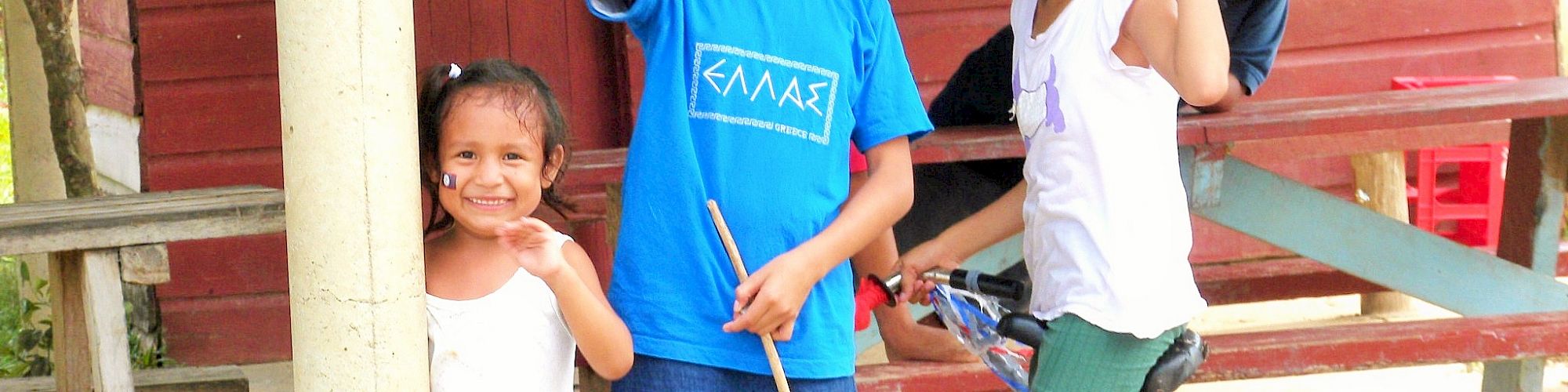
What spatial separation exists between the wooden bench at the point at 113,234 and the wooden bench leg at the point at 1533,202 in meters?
3.08

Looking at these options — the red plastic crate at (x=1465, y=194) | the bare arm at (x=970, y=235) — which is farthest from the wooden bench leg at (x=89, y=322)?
the red plastic crate at (x=1465, y=194)

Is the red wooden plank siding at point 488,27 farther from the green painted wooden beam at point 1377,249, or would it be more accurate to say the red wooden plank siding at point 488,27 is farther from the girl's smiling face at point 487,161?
the girl's smiling face at point 487,161

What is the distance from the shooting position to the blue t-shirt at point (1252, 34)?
332 centimetres

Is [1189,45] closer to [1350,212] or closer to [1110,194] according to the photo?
[1110,194]

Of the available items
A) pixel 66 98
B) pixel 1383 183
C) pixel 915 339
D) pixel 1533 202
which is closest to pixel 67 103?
pixel 66 98

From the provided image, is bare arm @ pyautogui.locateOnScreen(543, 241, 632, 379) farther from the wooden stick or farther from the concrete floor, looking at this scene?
the concrete floor

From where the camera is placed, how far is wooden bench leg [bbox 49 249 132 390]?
2.46 metres

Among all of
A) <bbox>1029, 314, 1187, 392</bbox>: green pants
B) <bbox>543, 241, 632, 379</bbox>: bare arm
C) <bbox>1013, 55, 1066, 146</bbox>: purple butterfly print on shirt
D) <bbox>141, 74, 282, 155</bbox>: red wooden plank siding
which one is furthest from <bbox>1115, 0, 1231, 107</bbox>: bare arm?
<bbox>141, 74, 282, 155</bbox>: red wooden plank siding

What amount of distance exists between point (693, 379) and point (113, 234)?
1055 mm

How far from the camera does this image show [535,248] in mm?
1757

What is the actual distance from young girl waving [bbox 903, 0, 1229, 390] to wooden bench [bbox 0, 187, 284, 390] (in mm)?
1196

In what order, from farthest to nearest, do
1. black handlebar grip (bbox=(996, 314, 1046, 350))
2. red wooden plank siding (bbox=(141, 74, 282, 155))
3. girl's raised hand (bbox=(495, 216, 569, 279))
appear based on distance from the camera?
red wooden plank siding (bbox=(141, 74, 282, 155)), black handlebar grip (bbox=(996, 314, 1046, 350)), girl's raised hand (bbox=(495, 216, 569, 279))

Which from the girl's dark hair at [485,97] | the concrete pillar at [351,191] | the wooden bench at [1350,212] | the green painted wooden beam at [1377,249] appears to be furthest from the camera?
the green painted wooden beam at [1377,249]

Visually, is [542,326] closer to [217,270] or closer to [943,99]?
[943,99]
